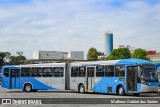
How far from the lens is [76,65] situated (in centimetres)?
3200

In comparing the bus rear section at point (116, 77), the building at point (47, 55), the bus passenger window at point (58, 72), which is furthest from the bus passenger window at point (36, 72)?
the building at point (47, 55)

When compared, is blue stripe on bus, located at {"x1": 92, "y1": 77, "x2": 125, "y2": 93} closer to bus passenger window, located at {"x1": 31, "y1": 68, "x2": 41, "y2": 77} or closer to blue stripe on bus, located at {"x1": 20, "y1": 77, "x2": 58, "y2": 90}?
blue stripe on bus, located at {"x1": 20, "y1": 77, "x2": 58, "y2": 90}

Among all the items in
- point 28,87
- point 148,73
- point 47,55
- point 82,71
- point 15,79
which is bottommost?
point 28,87

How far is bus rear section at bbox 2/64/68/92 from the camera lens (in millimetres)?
32906

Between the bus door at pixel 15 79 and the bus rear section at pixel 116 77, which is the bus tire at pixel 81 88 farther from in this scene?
the bus door at pixel 15 79

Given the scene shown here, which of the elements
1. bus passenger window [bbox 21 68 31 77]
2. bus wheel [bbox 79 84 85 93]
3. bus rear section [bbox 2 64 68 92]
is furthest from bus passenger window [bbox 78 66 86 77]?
bus passenger window [bbox 21 68 31 77]

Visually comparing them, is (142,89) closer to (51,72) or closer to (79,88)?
(79,88)

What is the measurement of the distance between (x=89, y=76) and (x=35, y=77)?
5755 millimetres

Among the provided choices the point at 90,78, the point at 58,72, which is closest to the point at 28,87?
the point at 58,72

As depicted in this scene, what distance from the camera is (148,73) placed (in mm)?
26828

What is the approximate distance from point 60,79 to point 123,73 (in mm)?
7243

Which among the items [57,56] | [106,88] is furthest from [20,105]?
[57,56]

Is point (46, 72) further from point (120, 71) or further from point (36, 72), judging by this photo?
point (120, 71)

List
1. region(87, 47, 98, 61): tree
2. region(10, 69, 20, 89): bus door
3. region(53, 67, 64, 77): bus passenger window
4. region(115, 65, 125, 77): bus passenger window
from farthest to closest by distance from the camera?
region(87, 47, 98, 61): tree, region(10, 69, 20, 89): bus door, region(53, 67, 64, 77): bus passenger window, region(115, 65, 125, 77): bus passenger window
